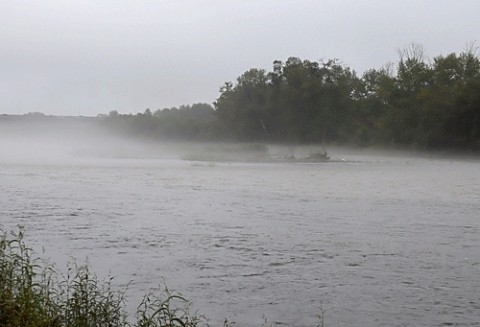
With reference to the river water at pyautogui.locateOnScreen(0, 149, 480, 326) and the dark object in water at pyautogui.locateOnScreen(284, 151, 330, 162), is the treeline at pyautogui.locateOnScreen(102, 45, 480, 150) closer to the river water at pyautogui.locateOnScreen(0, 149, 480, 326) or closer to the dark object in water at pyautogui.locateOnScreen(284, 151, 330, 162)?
the dark object in water at pyautogui.locateOnScreen(284, 151, 330, 162)

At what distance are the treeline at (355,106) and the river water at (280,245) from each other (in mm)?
37242

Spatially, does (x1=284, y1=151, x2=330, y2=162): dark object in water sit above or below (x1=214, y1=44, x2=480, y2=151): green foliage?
below

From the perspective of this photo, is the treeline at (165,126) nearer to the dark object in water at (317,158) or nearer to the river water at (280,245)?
the dark object in water at (317,158)

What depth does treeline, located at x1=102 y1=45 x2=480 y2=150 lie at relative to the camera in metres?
→ 67.5

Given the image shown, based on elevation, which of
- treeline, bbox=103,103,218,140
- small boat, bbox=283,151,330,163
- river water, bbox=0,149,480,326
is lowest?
river water, bbox=0,149,480,326

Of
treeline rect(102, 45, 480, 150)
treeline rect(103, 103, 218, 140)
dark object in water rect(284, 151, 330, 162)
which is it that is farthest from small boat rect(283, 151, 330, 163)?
treeline rect(103, 103, 218, 140)

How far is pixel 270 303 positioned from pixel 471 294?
3294 mm

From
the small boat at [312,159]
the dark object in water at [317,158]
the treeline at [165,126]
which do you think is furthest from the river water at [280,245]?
the treeline at [165,126]

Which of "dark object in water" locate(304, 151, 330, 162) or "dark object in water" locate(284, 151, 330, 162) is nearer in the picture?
"dark object in water" locate(284, 151, 330, 162)

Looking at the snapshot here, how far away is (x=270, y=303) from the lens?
10805 mm

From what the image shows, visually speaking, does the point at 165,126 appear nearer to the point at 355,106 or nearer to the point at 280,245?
the point at 355,106

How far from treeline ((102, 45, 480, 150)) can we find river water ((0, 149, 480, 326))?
37.2m

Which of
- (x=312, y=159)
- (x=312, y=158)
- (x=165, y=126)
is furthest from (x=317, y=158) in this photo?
(x=165, y=126)

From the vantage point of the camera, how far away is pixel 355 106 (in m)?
81.9
